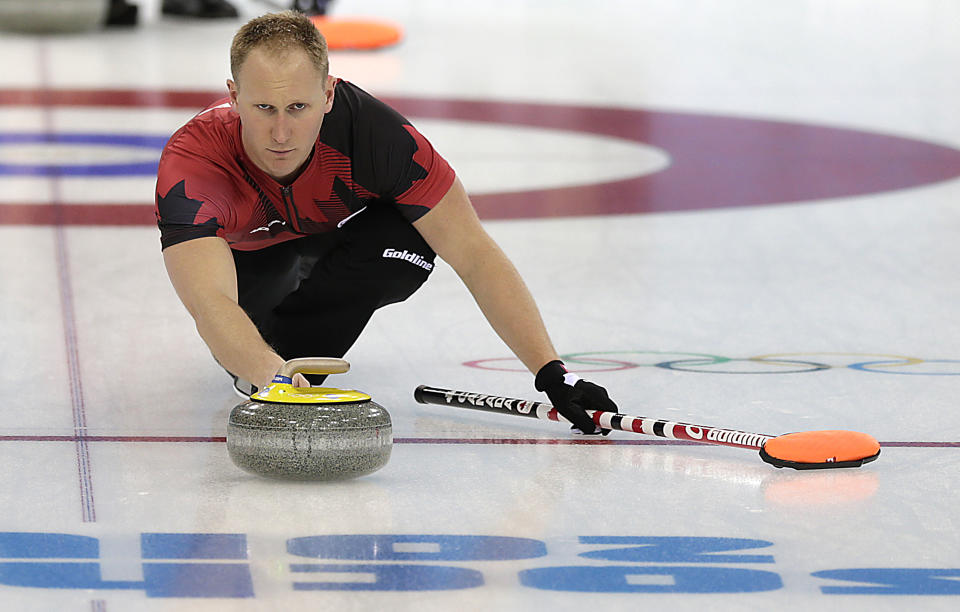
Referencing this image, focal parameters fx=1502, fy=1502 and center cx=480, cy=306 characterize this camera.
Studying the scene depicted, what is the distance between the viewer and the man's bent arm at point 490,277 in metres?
2.87

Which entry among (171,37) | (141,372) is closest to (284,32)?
(141,372)

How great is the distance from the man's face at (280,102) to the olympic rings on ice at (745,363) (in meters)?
0.92

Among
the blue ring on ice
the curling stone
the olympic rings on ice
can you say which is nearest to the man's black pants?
the olympic rings on ice

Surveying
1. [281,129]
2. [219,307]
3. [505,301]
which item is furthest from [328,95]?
[505,301]

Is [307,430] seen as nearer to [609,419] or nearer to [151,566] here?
[151,566]

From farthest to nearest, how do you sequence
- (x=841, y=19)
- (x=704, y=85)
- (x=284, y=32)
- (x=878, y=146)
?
(x=841, y=19)
(x=704, y=85)
(x=878, y=146)
(x=284, y=32)

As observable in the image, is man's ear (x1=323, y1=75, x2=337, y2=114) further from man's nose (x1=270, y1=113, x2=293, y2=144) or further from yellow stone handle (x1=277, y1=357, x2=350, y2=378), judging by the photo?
yellow stone handle (x1=277, y1=357, x2=350, y2=378)

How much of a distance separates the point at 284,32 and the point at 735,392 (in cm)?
126

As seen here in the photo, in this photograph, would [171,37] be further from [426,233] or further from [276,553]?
[276,553]

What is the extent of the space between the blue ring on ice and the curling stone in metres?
3.71

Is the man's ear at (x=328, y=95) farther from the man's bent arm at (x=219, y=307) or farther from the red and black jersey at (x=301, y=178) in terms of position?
the man's bent arm at (x=219, y=307)

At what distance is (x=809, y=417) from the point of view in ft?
9.79

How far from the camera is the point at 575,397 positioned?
2785 millimetres

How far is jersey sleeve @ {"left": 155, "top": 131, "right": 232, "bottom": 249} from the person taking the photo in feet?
8.78
